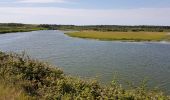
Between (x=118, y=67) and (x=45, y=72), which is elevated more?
(x=45, y=72)

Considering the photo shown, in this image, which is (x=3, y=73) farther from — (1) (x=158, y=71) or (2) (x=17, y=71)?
(1) (x=158, y=71)

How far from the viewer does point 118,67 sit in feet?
85.5

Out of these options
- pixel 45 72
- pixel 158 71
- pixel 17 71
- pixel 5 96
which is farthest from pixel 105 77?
pixel 5 96

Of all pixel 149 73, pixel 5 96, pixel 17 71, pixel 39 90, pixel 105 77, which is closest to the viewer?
pixel 5 96

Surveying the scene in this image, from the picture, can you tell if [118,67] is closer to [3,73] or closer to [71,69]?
[71,69]

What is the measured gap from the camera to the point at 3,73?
11.0 metres

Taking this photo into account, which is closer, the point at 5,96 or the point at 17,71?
the point at 5,96

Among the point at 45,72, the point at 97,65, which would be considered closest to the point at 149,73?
the point at 97,65

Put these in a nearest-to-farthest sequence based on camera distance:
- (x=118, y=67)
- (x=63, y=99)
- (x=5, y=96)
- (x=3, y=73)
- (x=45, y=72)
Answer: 1. (x=5, y=96)
2. (x=63, y=99)
3. (x=3, y=73)
4. (x=45, y=72)
5. (x=118, y=67)

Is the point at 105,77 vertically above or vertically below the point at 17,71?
below

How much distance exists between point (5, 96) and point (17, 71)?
5.03 meters

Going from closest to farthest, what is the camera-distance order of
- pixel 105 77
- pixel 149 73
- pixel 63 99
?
pixel 63 99, pixel 105 77, pixel 149 73

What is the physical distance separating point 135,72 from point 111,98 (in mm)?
15063

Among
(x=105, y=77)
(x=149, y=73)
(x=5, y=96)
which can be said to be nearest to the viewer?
(x=5, y=96)
